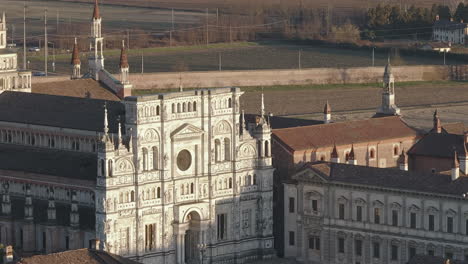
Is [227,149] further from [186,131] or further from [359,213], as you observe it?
[359,213]

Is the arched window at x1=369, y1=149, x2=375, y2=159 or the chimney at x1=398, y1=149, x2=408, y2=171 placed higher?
the chimney at x1=398, y1=149, x2=408, y2=171

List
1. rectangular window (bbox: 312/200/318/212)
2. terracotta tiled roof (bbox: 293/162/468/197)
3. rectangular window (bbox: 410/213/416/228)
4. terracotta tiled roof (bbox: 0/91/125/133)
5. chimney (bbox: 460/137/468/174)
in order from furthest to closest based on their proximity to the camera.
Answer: rectangular window (bbox: 312/200/318/212)
terracotta tiled roof (bbox: 0/91/125/133)
chimney (bbox: 460/137/468/174)
rectangular window (bbox: 410/213/416/228)
terracotta tiled roof (bbox: 293/162/468/197)

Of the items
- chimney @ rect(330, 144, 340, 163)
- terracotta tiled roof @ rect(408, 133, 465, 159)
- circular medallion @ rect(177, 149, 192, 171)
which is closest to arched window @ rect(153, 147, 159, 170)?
circular medallion @ rect(177, 149, 192, 171)

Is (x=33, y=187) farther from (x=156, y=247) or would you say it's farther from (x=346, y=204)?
(x=346, y=204)

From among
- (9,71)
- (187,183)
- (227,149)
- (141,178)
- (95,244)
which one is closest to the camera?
(95,244)

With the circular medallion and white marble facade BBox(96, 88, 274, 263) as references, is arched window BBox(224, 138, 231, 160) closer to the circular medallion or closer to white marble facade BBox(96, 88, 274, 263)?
white marble facade BBox(96, 88, 274, 263)

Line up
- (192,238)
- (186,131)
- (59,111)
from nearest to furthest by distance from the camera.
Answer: (186,131), (192,238), (59,111)

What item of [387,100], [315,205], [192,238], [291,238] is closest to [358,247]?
[315,205]
